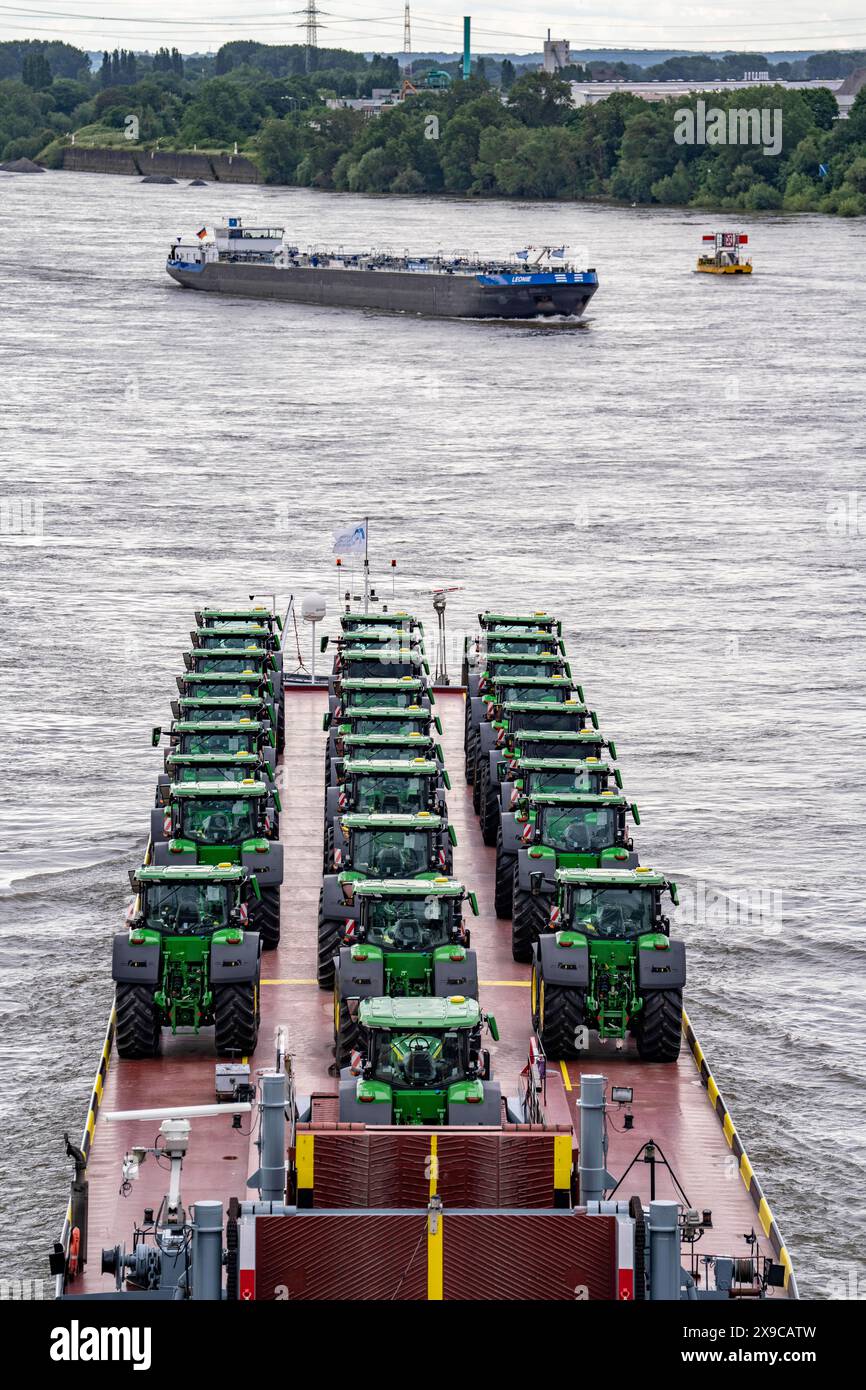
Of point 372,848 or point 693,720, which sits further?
point 693,720

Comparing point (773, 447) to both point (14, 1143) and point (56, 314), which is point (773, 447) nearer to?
point (56, 314)

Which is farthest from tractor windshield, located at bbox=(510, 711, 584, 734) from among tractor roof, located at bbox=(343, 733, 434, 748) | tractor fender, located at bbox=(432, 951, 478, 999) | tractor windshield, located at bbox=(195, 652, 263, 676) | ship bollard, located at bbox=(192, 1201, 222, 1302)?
ship bollard, located at bbox=(192, 1201, 222, 1302)

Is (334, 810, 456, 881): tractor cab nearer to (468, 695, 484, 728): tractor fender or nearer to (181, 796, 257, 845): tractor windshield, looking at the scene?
(181, 796, 257, 845): tractor windshield

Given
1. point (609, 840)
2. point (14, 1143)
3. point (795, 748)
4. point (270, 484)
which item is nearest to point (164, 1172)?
point (14, 1143)

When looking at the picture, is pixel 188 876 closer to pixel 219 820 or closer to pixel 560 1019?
pixel 219 820

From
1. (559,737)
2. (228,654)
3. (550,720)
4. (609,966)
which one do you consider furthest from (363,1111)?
(228,654)

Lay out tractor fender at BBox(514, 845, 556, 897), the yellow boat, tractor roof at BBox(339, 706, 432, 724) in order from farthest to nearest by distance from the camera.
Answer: the yellow boat, tractor roof at BBox(339, 706, 432, 724), tractor fender at BBox(514, 845, 556, 897)

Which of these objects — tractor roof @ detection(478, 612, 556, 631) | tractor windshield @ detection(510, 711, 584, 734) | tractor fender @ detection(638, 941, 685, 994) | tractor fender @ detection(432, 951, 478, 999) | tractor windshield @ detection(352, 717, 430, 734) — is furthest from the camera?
tractor roof @ detection(478, 612, 556, 631)

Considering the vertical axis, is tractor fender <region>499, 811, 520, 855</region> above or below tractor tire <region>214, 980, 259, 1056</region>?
above
